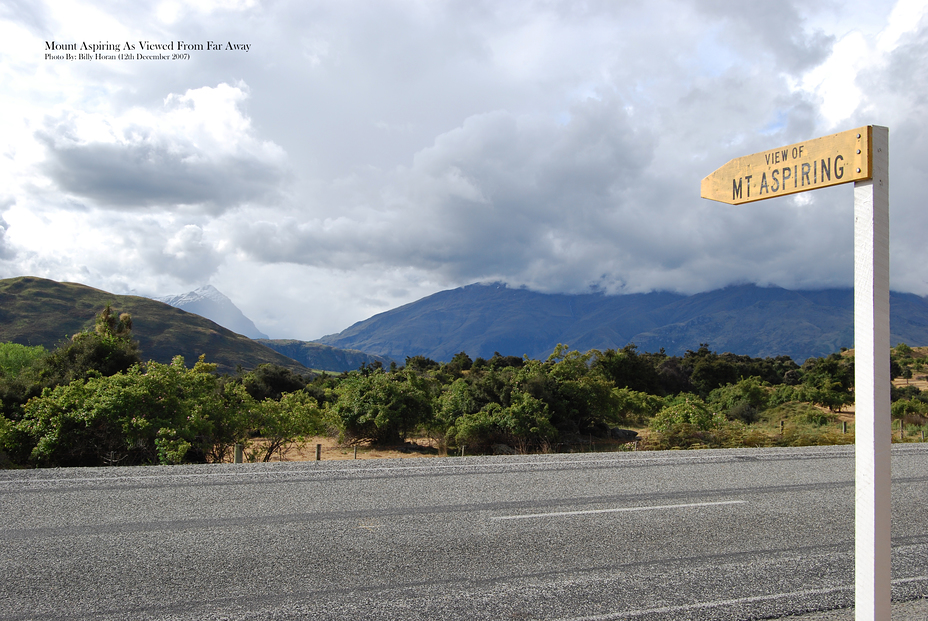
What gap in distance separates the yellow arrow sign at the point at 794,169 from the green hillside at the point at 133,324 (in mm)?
95792

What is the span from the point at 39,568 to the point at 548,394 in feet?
61.6

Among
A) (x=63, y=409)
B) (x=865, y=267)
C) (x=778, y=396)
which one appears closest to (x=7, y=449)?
(x=63, y=409)

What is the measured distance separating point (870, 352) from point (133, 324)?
11594cm

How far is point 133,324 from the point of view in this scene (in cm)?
10106

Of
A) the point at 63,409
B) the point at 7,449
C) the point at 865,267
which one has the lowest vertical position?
the point at 7,449

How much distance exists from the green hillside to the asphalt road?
90.6 metres

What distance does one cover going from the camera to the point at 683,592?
454 centimetres

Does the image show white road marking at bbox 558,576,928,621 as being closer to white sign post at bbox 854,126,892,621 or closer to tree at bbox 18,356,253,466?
white sign post at bbox 854,126,892,621

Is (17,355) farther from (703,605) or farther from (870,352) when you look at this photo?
(870,352)

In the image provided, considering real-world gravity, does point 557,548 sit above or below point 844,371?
below

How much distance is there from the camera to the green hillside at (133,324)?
98.1 meters

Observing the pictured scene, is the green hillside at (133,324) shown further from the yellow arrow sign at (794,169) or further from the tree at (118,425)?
the yellow arrow sign at (794,169)

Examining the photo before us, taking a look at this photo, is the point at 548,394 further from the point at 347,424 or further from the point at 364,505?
the point at 364,505

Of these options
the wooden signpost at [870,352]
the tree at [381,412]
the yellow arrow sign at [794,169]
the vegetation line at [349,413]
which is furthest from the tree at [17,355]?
the wooden signpost at [870,352]
